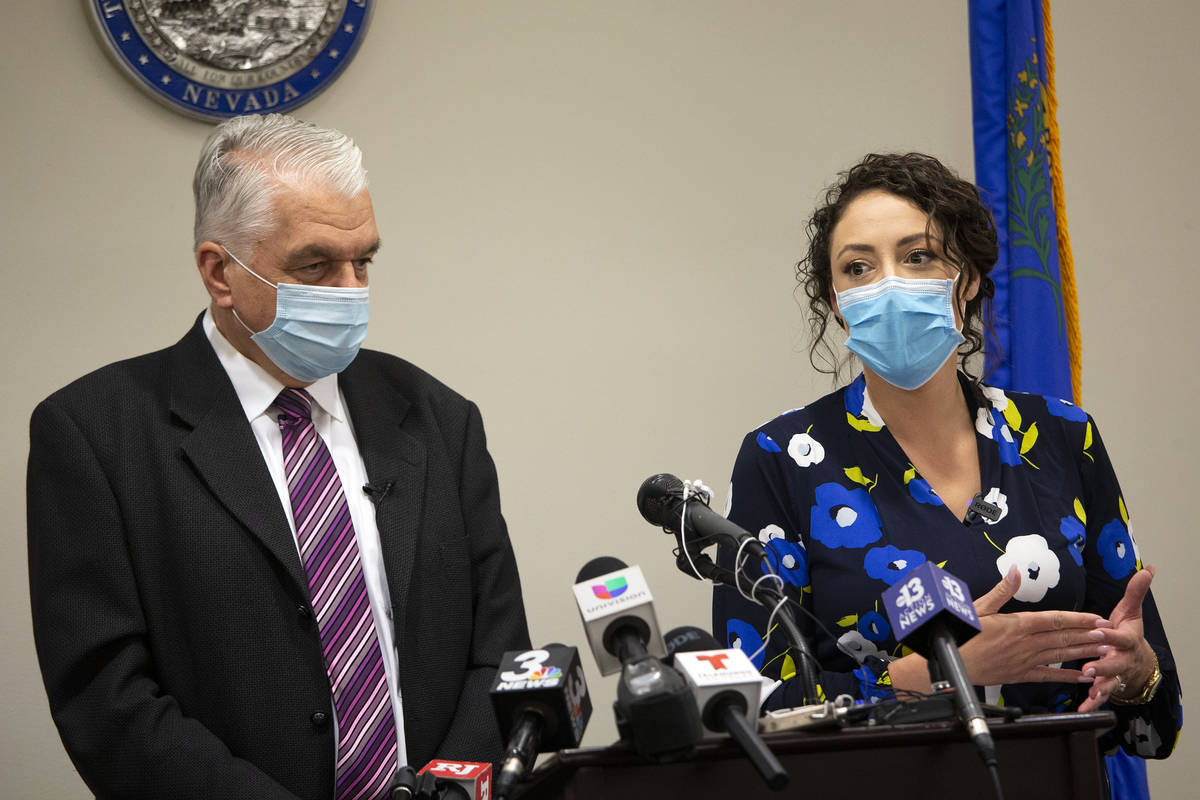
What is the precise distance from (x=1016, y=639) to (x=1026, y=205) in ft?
4.45

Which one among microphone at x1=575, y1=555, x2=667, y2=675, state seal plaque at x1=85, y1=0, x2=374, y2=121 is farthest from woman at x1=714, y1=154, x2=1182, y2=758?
state seal plaque at x1=85, y1=0, x2=374, y2=121

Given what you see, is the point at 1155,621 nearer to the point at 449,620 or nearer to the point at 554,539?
the point at 449,620

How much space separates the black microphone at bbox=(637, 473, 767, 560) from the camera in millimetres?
1446

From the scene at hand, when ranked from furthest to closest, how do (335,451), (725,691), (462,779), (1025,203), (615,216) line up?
(615,216) < (1025,203) < (335,451) < (462,779) < (725,691)

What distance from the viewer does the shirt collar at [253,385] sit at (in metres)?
1.96

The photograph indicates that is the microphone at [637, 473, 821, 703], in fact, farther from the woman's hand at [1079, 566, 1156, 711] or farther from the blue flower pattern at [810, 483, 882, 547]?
the woman's hand at [1079, 566, 1156, 711]

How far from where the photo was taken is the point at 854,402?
2.23 m

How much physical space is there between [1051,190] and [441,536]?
1750mm

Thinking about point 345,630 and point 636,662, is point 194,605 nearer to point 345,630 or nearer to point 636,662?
point 345,630

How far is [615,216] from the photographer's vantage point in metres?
3.31

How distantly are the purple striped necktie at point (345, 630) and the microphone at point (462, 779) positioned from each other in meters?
0.32

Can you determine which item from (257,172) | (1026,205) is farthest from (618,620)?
(1026,205)

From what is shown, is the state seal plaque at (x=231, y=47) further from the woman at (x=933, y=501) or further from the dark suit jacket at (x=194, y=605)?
the woman at (x=933, y=501)

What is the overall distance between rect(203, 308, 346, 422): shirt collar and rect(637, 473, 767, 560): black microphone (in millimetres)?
689
